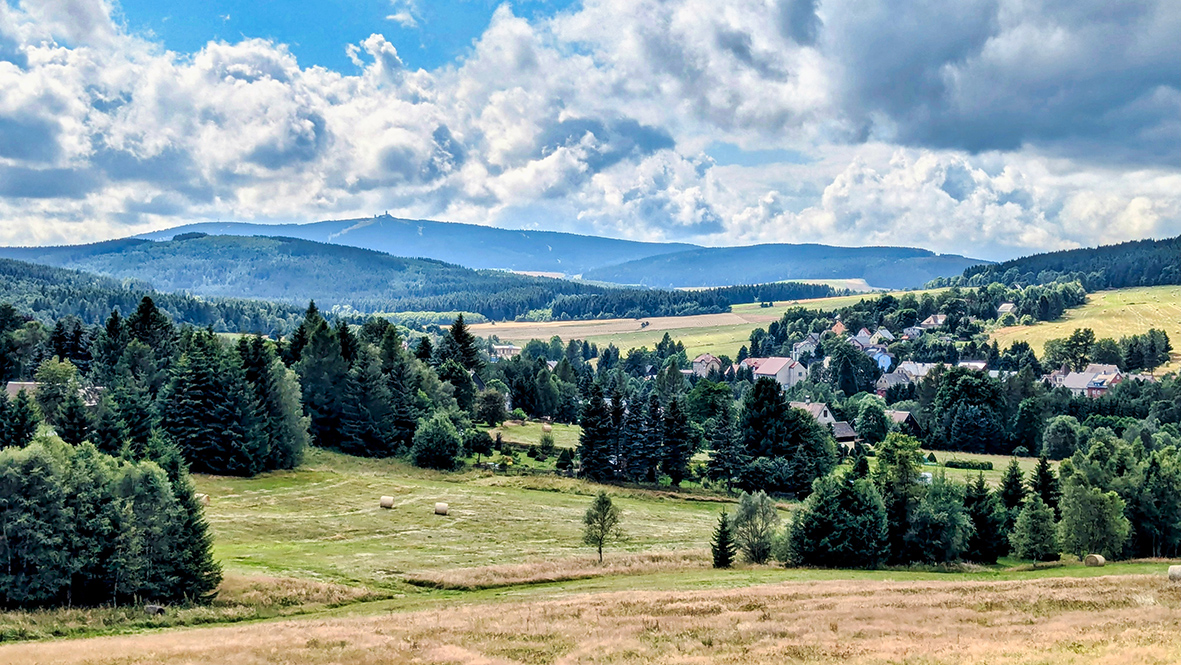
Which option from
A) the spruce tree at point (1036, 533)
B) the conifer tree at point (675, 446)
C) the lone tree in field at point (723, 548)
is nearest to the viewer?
the lone tree in field at point (723, 548)

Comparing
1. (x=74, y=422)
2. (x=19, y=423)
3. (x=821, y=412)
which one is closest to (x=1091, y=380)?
(x=821, y=412)

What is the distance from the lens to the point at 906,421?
13512 cm

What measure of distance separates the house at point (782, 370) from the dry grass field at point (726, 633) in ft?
478

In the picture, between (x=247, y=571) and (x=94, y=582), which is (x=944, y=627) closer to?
(x=247, y=571)

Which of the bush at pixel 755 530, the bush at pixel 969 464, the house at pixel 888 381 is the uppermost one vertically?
the house at pixel 888 381

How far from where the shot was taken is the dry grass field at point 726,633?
2827 cm

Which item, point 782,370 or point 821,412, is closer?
point 821,412

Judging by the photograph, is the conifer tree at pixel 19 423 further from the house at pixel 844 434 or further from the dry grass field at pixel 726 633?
the house at pixel 844 434

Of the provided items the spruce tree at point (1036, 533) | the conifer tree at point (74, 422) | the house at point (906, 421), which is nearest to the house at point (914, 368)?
the house at point (906, 421)

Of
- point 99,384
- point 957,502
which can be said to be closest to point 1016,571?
point 957,502

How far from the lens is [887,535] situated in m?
53.7

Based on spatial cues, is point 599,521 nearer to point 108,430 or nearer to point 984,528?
point 984,528

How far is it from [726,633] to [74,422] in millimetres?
55860

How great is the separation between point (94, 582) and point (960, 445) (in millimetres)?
114880
